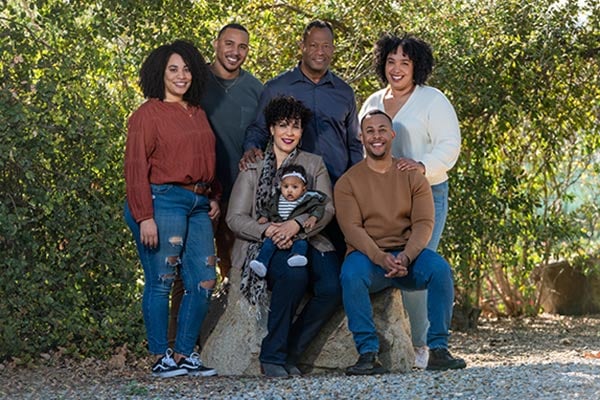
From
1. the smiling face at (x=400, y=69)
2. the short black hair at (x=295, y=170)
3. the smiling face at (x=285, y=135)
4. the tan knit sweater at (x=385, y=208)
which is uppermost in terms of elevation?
the smiling face at (x=400, y=69)

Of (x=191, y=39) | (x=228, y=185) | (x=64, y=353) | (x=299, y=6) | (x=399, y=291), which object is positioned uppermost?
(x=299, y=6)

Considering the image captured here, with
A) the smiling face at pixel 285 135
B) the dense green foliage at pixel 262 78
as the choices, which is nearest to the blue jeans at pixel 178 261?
the smiling face at pixel 285 135

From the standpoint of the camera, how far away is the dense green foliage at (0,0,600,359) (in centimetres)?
779

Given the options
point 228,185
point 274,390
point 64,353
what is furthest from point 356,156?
point 64,353

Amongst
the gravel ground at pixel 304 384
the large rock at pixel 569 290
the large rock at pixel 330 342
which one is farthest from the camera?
the large rock at pixel 569 290

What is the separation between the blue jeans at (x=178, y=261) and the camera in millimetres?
6656

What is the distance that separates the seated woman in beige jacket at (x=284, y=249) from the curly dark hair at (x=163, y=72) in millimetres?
429

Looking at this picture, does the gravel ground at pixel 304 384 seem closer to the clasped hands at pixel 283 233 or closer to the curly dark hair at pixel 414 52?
the clasped hands at pixel 283 233

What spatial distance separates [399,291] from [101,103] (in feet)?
8.33

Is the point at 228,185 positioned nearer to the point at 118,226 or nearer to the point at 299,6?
the point at 118,226

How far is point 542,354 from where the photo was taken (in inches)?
375

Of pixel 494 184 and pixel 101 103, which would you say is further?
pixel 494 184

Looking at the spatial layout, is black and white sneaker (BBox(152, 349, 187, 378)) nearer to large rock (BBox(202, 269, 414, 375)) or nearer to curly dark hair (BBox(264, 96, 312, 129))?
large rock (BBox(202, 269, 414, 375))

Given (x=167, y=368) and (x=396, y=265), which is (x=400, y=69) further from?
(x=167, y=368)
